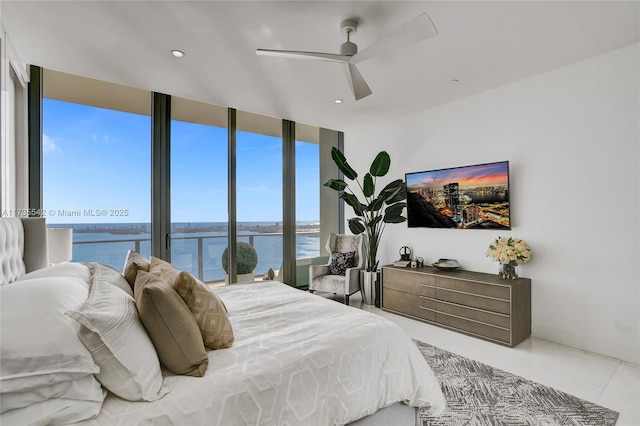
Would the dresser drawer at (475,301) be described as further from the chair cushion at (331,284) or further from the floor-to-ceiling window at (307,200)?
the floor-to-ceiling window at (307,200)

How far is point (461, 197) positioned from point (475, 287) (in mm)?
1108

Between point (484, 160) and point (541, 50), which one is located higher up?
point (541, 50)

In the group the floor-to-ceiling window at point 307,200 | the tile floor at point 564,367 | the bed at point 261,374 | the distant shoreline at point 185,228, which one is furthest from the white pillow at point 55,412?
the floor-to-ceiling window at point 307,200

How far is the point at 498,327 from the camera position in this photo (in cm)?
307

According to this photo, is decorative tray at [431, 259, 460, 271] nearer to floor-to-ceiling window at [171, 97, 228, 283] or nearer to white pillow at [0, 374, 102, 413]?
floor-to-ceiling window at [171, 97, 228, 283]

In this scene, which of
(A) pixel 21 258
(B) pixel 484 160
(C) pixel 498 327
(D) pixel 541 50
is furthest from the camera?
(B) pixel 484 160

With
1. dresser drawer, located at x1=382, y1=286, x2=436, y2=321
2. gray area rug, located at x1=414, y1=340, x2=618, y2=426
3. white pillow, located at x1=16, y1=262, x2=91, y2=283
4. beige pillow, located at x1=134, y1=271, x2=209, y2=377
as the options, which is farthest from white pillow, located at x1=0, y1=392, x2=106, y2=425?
dresser drawer, located at x1=382, y1=286, x2=436, y2=321

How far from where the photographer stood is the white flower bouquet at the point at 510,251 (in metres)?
3.18

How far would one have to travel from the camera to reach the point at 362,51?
2248mm

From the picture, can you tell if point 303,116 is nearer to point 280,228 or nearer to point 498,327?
point 280,228

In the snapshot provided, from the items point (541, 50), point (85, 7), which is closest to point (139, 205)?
point (85, 7)

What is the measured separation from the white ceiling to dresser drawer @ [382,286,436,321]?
2.45 metres

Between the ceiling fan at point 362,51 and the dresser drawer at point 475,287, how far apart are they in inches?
87.9

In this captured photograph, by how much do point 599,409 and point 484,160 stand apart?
8.23 ft
